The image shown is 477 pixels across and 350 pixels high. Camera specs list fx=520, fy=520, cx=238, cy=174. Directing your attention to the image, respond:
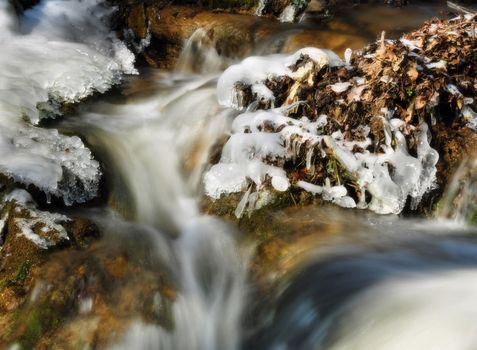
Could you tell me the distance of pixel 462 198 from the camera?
4.88 m

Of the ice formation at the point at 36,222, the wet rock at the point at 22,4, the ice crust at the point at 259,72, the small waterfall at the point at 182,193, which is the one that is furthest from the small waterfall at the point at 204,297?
the wet rock at the point at 22,4

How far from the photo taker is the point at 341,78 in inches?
204

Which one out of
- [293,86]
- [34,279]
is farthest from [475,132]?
[34,279]

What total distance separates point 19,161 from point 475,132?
427 cm

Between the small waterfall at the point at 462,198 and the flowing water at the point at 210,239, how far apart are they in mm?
13

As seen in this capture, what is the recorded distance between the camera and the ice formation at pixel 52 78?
4.68 m

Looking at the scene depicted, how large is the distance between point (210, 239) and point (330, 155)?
1.33m

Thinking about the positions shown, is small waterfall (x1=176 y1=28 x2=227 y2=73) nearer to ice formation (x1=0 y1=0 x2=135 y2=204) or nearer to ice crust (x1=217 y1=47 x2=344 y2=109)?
ice formation (x1=0 y1=0 x2=135 y2=204)

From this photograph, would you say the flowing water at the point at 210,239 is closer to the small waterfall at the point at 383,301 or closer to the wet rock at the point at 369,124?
the small waterfall at the point at 383,301

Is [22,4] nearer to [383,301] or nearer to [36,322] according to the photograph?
[36,322]

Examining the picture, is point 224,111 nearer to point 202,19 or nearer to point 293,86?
point 293,86

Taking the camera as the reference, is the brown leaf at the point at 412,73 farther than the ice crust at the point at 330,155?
Yes

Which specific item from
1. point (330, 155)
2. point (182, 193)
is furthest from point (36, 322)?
point (330, 155)

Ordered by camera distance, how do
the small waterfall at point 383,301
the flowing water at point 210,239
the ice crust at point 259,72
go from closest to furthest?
1. the small waterfall at point 383,301
2. the flowing water at point 210,239
3. the ice crust at point 259,72
